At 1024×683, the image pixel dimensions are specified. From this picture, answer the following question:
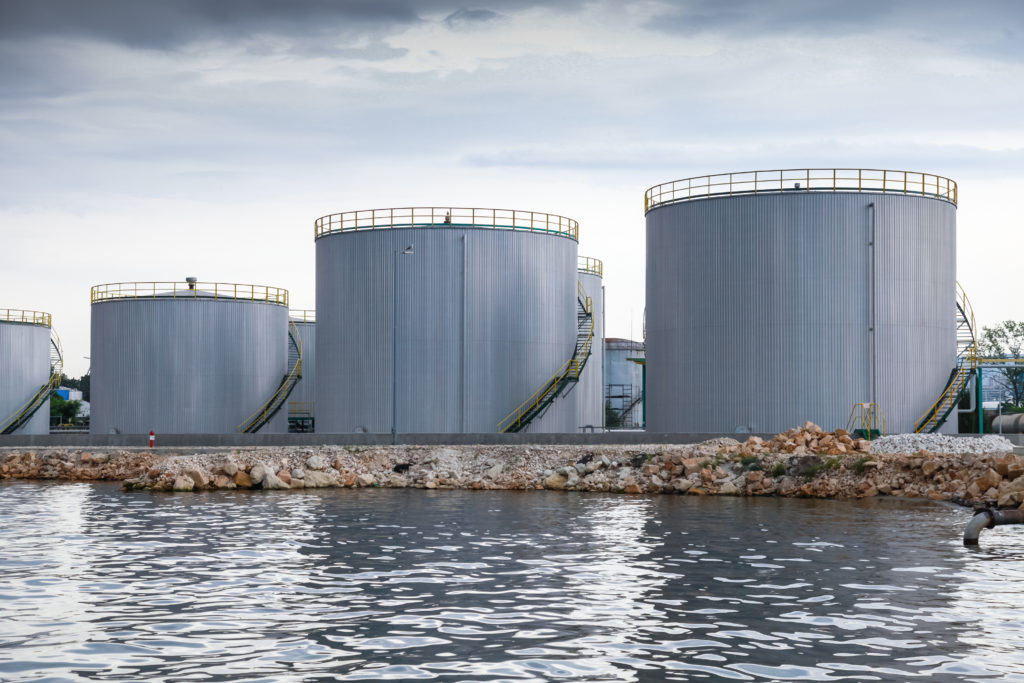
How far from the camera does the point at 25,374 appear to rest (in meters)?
63.1

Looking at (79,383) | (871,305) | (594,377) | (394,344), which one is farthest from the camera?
(79,383)

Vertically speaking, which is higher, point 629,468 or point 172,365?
point 172,365

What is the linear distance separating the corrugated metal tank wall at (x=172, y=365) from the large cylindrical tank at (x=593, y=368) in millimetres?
16077

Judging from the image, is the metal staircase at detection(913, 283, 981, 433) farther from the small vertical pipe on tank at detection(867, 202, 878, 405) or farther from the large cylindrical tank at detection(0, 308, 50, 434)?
the large cylindrical tank at detection(0, 308, 50, 434)

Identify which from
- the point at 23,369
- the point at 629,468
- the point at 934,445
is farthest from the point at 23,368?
the point at 934,445

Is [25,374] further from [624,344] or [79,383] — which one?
[79,383]

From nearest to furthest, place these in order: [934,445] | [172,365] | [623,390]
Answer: [934,445]
[172,365]
[623,390]

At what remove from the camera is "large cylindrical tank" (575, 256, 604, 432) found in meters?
53.3

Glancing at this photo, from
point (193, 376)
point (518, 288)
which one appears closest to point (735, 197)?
point (518, 288)

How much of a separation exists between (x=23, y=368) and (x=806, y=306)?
43.5 metres

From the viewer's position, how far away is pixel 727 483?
106ft

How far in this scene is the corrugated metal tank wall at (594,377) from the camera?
53469mm

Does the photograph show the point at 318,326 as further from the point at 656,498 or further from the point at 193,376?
the point at 656,498

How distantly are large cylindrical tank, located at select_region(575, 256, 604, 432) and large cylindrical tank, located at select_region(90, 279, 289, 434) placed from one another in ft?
52.3
